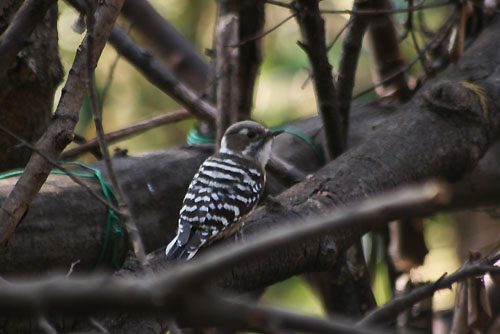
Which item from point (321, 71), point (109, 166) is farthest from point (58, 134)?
point (321, 71)

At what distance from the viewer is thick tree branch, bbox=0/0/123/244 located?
1.64 meters

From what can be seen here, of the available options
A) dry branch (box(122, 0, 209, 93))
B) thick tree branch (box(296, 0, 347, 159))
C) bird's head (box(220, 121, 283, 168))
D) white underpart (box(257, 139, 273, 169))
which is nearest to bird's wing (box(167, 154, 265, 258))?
white underpart (box(257, 139, 273, 169))

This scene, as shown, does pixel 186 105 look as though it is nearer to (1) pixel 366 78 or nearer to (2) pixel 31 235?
(2) pixel 31 235

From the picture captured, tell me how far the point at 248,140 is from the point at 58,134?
171 cm

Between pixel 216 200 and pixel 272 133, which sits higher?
pixel 272 133

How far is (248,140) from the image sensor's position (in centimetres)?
333

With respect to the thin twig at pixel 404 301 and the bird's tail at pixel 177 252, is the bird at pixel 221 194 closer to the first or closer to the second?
the bird's tail at pixel 177 252

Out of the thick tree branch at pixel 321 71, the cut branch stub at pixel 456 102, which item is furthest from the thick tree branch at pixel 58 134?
the cut branch stub at pixel 456 102

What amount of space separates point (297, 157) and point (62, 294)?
106 inches

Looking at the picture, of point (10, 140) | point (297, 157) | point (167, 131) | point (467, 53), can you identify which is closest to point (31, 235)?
point (10, 140)

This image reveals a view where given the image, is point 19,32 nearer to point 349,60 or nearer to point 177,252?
point 177,252

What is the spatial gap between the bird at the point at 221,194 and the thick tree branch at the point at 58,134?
28.3 inches

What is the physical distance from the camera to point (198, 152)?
317 cm

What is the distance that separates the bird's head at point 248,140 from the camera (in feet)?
10.7
